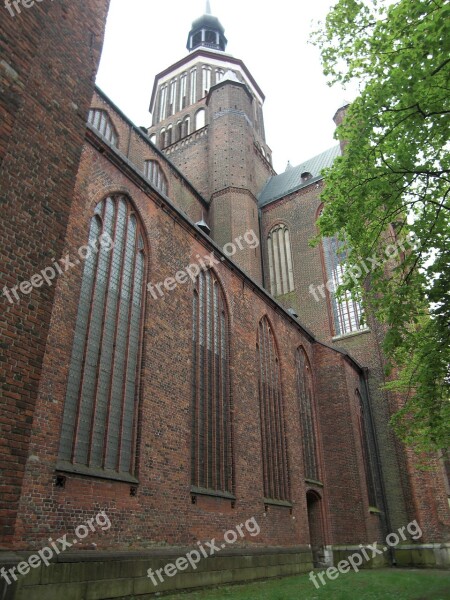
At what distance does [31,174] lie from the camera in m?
5.62

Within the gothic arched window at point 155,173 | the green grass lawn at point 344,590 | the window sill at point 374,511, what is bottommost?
the green grass lawn at point 344,590

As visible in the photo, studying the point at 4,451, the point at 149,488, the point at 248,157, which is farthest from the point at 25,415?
the point at 248,157

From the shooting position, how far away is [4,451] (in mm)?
4602

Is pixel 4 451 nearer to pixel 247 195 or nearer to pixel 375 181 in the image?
pixel 375 181

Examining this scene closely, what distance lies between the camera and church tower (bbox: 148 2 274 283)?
28.4 metres

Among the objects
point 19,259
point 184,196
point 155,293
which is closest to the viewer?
point 19,259

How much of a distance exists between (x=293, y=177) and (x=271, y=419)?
21.1 metres

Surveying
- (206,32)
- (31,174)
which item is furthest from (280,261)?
(206,32)

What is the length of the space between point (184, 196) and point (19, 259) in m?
23.1

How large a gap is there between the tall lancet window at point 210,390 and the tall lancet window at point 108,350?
2393mm

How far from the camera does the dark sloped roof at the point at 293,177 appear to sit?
31891 mm

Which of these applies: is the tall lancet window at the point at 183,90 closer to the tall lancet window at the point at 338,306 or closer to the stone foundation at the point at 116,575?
the tall lancet window at the point at 338,306

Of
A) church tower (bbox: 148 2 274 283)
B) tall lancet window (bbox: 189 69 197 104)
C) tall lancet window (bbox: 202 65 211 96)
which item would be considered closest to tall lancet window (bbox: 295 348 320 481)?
church tower (bbox: 148 2 274 283)

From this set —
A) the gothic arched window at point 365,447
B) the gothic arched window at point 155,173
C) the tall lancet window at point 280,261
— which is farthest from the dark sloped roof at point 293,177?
the gothic arched window at point 365,447
